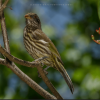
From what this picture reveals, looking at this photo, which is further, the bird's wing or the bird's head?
the bird's head

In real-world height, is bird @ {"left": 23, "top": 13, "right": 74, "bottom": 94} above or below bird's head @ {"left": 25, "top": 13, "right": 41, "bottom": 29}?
below

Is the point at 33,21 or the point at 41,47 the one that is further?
the point at 33,21

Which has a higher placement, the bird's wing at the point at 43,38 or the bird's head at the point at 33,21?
the bird's head at the point at 33,21

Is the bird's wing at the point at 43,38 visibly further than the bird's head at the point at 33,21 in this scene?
No

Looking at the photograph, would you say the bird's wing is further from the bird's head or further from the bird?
the bird's head

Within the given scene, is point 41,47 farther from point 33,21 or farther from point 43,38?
point 33,21

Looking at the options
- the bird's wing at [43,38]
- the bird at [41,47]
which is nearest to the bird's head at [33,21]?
the bird at [41,47]

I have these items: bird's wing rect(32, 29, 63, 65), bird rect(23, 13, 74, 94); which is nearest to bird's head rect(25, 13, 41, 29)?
bird rect(23, 13, 74, 94)

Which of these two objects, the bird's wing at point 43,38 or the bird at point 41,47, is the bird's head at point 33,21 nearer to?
the bird at point 41,47

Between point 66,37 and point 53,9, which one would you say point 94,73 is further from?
point 53,9

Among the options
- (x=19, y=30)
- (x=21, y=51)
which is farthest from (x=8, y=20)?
(x=21, y=51)

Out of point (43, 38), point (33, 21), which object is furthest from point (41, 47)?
point (33, 21)

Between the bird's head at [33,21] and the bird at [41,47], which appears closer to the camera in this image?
the bird at [41,47]

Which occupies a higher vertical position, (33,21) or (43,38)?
(33,21)
